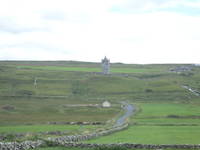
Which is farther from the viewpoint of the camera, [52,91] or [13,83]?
[13,83]

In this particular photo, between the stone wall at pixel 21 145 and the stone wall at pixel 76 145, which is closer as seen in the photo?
the stone wall at pixel 21 145

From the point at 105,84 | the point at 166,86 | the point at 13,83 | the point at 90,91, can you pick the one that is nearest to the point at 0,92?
the point at 13,83

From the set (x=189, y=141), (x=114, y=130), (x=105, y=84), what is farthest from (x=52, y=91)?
(x=189, y=141)

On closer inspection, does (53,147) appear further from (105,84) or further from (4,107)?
(105,84)

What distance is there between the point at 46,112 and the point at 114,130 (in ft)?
132

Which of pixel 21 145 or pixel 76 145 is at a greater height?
pixel 21 145

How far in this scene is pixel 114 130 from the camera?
51.4 metres

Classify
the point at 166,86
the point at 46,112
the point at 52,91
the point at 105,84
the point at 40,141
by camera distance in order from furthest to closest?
the point at 105,84, the point at 166,86, the point at 52,91, the point at 46,112, the point at 40,141

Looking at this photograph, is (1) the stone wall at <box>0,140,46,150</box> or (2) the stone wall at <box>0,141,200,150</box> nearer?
(1) the stone wall at <box>0,140,46,150</box>

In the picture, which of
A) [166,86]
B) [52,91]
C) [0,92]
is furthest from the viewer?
[166,86]

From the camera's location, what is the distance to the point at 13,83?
170375 mm

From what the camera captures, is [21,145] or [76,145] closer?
[21,145]

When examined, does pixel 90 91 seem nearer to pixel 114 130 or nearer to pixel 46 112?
pixel 46 112

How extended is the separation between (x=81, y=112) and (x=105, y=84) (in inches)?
3483
